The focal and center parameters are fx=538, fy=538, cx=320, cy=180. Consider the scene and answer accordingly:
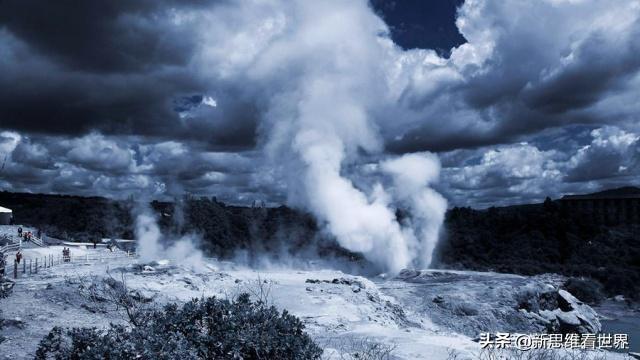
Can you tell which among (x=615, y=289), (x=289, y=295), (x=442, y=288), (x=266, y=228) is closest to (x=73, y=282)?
(x=289, y=295)

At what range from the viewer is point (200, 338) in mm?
8727

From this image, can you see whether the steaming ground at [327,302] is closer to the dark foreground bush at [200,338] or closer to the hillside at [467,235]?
the dark foreground bush at [200,338]

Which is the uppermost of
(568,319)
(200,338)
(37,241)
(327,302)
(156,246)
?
(37,241)

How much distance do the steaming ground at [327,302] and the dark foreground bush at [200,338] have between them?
1.27 meters

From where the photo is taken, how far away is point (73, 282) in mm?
18156

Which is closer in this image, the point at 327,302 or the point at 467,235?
the point at 327,302

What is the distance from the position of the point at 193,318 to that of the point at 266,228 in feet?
186

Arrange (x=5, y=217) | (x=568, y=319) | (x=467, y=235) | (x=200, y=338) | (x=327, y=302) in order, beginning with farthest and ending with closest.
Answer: (x=467, y=235) < (x=5, y=217) < (x=568, y=319) < (x=327, y=302) < (x=200, y=338)

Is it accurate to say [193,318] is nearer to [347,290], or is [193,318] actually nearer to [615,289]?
[347,290]

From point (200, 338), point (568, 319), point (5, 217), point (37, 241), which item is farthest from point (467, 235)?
point (200, 338)

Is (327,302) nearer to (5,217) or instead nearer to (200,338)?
(200,338)

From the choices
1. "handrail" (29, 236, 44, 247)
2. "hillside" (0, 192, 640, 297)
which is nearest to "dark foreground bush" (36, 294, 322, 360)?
"hillside" (0, 192, 640, 297)

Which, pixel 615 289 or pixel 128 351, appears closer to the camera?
pixel 128 351

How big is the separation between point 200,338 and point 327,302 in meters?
12.4
